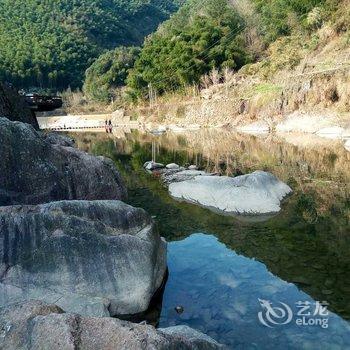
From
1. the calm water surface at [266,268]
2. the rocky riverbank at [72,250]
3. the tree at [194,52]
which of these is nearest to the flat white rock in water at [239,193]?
the calm water surface at [266,268]

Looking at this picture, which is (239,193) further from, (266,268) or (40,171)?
(40,171)

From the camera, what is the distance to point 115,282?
8.93 meters

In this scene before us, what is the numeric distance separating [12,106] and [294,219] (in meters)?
12.2

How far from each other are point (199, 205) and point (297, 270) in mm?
7653

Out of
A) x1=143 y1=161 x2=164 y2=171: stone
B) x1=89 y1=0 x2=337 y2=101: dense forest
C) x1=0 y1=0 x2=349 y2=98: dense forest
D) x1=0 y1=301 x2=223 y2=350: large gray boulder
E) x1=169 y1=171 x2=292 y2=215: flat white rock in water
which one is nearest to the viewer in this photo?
x1=0 y1=301 x2=223 y2=350: large gray boulder

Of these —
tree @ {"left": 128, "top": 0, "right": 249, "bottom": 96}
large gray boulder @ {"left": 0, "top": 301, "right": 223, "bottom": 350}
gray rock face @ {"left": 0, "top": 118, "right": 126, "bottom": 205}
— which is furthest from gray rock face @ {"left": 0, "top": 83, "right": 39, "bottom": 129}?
tree @ {"left": 128, "top": 0, "right": 249, "bottom": 96}

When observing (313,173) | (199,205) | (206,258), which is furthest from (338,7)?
(206,258)

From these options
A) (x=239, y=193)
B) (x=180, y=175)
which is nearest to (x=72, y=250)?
(x=239, y=193)

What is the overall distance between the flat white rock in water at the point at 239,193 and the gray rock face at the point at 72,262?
8.11m

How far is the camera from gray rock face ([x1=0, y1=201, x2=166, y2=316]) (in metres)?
8.56

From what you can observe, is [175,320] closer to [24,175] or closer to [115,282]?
[115,282]

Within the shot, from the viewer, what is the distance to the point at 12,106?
17484 mm

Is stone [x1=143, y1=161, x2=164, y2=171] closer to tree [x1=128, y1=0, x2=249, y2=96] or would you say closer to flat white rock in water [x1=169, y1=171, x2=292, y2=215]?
flat white rock in water [x1=169, y1=171, x2=292, y2=215]

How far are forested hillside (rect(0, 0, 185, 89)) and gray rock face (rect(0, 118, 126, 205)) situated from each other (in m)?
109
